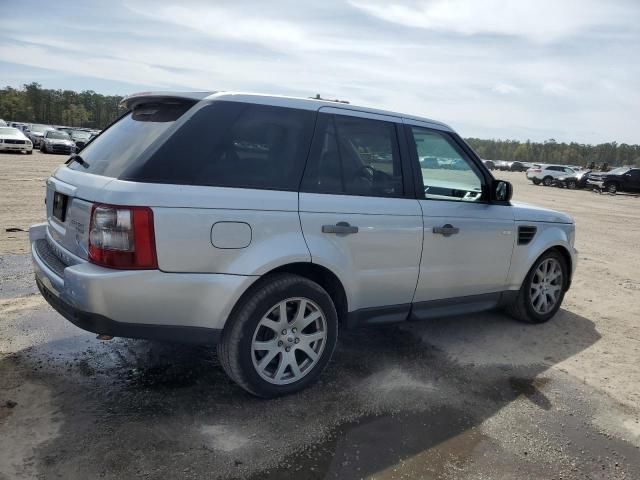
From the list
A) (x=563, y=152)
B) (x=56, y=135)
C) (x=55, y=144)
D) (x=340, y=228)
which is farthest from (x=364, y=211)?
(x=563, y=152)

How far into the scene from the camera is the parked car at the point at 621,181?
101 ft

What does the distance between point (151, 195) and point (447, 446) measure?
2.21 m

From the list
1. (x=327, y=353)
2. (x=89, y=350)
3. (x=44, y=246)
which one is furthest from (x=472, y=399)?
(x=44, y=246)

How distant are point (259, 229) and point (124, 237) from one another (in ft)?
2.46

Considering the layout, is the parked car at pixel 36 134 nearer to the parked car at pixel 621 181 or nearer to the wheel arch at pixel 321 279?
the wheel arch at pixel 321 279

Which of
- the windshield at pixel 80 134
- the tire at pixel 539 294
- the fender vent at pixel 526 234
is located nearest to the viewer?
the fender vent at pixel 526 234

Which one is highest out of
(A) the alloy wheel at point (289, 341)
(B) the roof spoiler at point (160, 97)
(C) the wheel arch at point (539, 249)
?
(B) the roof spoiler at point (160, 97)

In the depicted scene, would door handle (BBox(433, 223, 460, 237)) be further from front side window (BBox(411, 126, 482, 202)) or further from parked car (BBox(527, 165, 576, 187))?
parked car (BBox(527, 165, 576, 187))

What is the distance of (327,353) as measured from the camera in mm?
3518

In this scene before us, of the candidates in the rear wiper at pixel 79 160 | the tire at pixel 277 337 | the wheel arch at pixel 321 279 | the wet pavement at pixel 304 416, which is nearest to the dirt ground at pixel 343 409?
the wet pavement at pixel 304 416

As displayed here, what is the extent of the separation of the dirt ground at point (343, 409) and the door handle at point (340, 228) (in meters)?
1.10

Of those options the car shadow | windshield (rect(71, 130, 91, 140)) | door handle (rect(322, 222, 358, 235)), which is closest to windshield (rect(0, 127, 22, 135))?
windshield (rect(71, 130, 91, 140))

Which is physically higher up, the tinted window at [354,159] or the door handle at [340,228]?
the tinted window at [354,159]

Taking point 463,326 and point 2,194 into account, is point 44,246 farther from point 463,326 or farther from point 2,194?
point 2,194
